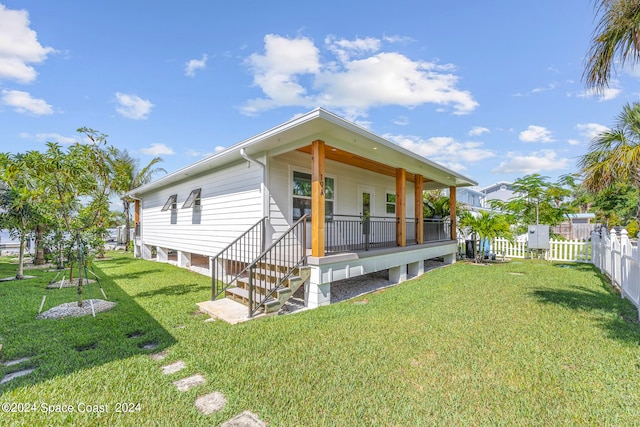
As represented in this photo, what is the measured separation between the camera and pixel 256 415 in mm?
2188

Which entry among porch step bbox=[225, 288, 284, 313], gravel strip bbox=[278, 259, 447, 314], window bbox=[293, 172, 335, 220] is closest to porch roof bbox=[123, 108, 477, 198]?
window bbox=[293, 172, 335, 220]

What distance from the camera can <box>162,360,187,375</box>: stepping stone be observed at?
286cm

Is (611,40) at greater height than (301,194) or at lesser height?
greater

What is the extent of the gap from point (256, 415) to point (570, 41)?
8.74 metres

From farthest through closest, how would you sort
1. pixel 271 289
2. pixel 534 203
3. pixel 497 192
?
pixel 497 192
pixel 534 203
pixel 271 289

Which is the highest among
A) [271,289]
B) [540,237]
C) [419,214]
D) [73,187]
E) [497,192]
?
[497,192]

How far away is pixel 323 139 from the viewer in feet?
17.7

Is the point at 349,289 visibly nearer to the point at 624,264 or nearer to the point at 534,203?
the point at 624,264

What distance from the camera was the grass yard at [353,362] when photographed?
86.4 inches

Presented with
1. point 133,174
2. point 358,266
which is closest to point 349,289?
point 358,266

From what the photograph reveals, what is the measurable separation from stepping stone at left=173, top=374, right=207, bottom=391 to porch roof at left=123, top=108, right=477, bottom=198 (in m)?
3.79

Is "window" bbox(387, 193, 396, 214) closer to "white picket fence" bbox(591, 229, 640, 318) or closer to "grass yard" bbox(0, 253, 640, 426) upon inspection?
"grass yard" bbox(0, 253, 640, 426)

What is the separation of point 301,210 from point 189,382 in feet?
16.3

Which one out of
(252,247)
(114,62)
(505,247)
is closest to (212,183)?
(252,247)
